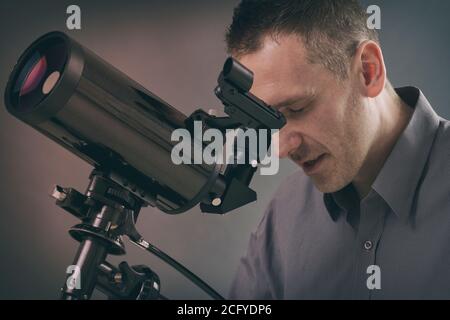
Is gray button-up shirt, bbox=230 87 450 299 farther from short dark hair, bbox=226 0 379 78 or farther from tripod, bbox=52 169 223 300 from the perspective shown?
tripod, bbox=52 169 223 300

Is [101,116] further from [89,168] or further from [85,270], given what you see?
[89,168]

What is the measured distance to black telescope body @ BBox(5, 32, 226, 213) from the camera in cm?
79

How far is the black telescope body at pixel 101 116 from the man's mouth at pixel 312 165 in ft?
0.88

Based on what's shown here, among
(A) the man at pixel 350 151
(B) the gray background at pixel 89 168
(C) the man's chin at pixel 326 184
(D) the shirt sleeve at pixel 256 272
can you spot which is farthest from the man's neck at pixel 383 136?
(B) the gray background at pixel 89 168

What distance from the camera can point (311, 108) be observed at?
3.55ft

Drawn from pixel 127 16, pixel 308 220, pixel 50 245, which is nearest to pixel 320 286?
pixel 308 220

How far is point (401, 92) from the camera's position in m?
1.26

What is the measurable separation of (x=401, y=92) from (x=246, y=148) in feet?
1.74

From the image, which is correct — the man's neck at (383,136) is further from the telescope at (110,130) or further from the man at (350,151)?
the telescope at (110,130)

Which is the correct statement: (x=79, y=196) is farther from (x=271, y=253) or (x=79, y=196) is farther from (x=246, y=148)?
(x=271, y=253)

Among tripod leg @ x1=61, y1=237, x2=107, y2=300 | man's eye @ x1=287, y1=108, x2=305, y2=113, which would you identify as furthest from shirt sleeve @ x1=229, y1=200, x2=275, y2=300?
→ tripod leg @ x1=61, y1=237, x2=107, y2=300

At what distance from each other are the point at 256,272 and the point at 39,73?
2.27ft

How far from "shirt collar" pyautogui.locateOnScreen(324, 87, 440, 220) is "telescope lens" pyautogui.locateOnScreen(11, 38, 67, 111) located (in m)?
0.62
